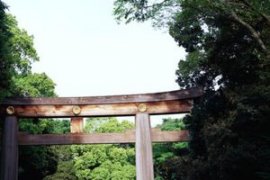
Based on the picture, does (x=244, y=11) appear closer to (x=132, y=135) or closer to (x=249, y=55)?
(x=249, y=55)

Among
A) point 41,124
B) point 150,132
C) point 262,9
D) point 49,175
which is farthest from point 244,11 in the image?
point 49,175

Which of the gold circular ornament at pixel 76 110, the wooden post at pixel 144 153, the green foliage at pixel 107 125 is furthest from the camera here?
the green foliage at pixel 107 125

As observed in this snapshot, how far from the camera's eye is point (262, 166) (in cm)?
1012

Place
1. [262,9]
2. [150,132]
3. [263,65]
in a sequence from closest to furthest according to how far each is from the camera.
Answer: [262,9]
[263,65]
[150,132]

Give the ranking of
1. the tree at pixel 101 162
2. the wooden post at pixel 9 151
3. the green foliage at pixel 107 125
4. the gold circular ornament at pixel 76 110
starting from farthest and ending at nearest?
the green foliage at pixel 107 125, the tree at pixel 101 162, the gold circular ornament at pixel 76 110, the wooden post at pixel 9 151

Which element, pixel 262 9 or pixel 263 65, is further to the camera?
pixel 263 65

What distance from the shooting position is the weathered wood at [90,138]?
53.9 feet

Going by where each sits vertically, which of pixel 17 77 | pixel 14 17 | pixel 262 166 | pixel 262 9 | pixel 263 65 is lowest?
pixel 262 166

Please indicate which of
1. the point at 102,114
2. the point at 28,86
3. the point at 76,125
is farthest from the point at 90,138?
the point at 28,86

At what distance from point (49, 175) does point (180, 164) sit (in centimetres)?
Result: 1337

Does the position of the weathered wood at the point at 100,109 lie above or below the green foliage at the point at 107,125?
below

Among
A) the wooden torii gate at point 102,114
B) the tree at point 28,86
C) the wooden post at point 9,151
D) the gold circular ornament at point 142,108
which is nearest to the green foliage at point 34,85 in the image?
the tree at point 28,86

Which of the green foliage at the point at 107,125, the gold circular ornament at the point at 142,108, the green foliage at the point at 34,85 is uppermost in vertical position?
the green foliage at the point at 34,85

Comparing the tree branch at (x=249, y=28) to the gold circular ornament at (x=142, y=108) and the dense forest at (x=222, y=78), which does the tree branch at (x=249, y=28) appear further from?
the gold circular ornament at (x=142, y=108)
